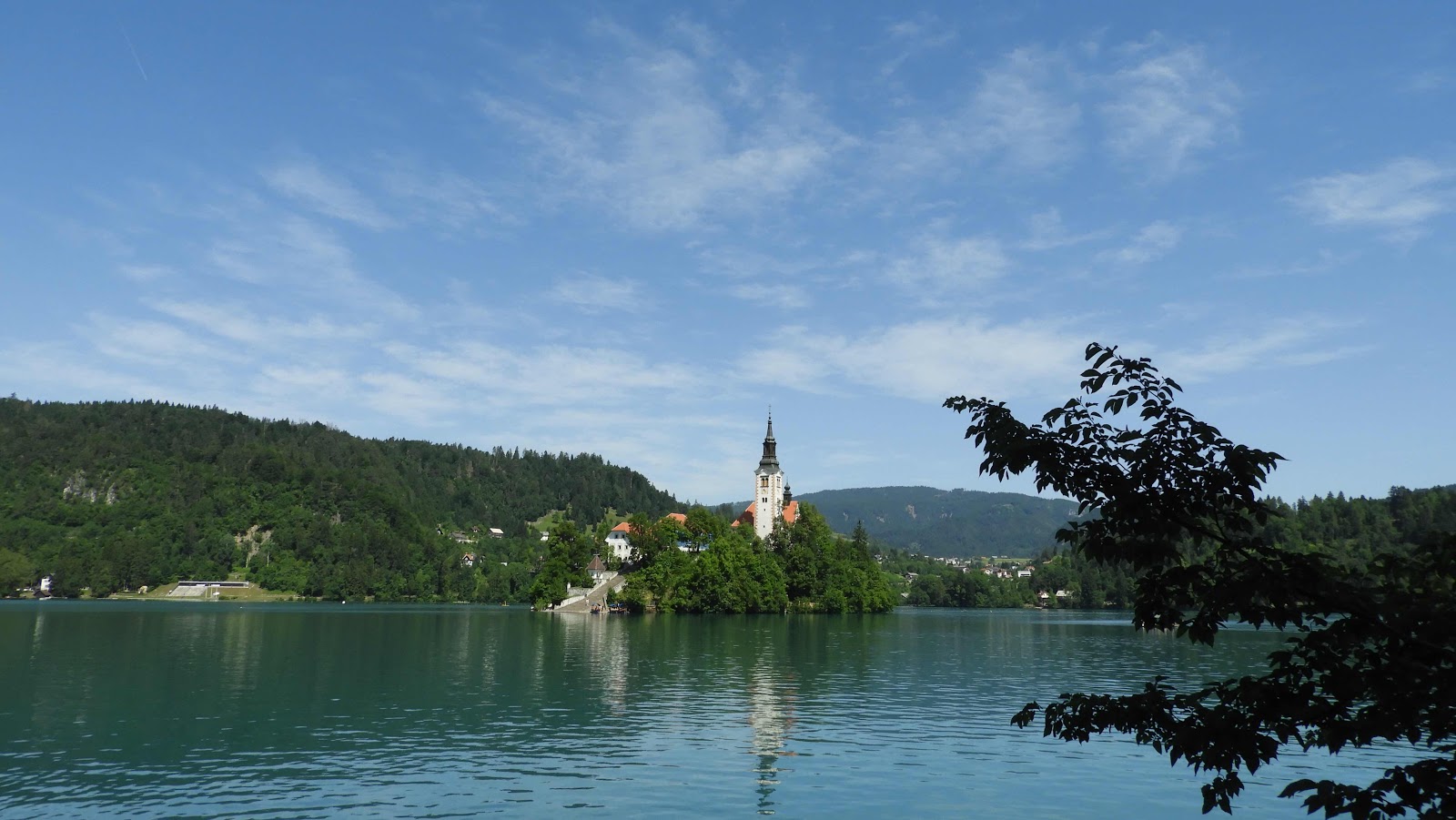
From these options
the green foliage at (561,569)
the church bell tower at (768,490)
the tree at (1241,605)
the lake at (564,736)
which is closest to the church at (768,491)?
the church bell tower at (768,490)

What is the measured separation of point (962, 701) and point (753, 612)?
10008cm

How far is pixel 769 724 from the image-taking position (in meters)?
36.2

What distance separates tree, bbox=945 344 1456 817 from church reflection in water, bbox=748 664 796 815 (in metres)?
16.7

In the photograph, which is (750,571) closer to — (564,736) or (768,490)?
(768,490)

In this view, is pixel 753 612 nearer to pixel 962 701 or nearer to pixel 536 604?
pixel 536 604

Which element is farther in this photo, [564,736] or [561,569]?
[561,569]

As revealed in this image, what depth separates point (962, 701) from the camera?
43.9m

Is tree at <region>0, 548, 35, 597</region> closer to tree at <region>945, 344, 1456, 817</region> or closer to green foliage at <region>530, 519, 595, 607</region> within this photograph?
green foliage at <region>530, 519, 595, 607</region>

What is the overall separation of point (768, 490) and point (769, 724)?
149 metres

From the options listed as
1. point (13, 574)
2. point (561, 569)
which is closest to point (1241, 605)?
point (561, 569)

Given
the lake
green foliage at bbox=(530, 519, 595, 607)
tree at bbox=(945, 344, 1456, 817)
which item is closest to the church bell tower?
green foliage at bbox=(530, 519, 595, 607)

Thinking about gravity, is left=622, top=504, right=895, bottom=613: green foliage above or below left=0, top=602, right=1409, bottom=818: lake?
above

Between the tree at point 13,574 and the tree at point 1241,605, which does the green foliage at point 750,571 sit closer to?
the tree at point 1241,605

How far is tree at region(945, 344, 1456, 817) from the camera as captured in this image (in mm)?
7391
